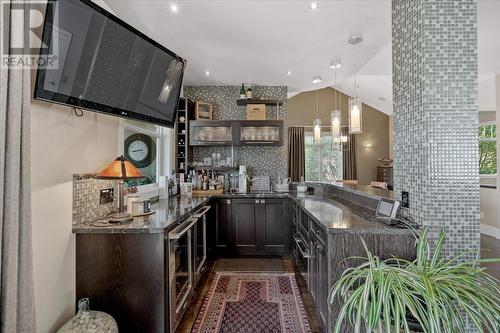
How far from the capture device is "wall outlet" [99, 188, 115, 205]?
218cm

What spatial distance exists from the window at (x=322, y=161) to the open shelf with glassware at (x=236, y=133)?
4.44 meters

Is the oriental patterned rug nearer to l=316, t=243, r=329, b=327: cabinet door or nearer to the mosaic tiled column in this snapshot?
l=316, t=243, r=329, b=327: cabinet door

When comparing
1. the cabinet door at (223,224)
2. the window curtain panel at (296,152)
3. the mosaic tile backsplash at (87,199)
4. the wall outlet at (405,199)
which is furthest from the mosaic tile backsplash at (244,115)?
the window curtain panel at (296,152)

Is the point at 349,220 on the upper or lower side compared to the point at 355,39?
lower

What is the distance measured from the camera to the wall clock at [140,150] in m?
3.10

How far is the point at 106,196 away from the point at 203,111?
2.62 metres

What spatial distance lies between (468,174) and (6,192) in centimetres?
256

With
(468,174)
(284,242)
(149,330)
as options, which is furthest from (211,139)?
(468,174)

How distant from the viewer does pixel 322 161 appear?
8.73 metres

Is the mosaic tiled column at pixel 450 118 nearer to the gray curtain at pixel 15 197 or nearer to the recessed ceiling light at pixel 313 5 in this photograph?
the recessed ceiling light at pixel 313 5

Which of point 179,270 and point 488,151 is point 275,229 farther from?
point 488,151

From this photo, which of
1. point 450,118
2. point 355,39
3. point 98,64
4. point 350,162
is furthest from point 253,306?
point 350,162

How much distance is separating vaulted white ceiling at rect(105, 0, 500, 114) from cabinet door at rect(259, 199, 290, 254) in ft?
6.82

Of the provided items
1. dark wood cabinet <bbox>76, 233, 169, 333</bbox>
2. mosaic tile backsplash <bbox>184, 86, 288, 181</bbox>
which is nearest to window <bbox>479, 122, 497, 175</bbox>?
mosaic tile backsplash <bbox>184, 86, 288, 181</bbox>
